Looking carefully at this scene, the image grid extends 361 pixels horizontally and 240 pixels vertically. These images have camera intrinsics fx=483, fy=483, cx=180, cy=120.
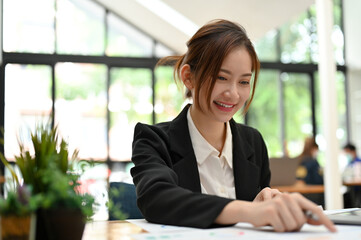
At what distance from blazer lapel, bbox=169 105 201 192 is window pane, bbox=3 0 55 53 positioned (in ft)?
24.9

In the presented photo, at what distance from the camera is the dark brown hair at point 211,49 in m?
1.35

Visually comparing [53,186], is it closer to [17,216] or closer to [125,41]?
[17,216]

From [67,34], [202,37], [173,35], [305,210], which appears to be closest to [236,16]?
[173,35]

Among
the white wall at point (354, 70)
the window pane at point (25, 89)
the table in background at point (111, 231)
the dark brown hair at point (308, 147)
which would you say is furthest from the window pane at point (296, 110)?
the table in background at point (111, 231)

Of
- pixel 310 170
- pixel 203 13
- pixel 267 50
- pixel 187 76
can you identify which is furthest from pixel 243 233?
pixel 267 50

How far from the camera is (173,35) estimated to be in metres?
8.63

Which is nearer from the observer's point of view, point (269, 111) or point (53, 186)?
point (53, 186)

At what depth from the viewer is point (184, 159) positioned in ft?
4.70

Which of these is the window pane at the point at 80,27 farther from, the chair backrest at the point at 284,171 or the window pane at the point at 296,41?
the chair backrest at the point at 284,171

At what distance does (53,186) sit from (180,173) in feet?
2.29

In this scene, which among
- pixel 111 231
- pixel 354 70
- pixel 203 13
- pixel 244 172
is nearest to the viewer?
pixel 111 231

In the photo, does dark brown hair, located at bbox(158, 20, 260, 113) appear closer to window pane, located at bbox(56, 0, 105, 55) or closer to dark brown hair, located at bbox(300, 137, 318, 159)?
dark brown hair, located at bbox(300, 137, 318, 159)

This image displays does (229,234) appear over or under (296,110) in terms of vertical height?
under

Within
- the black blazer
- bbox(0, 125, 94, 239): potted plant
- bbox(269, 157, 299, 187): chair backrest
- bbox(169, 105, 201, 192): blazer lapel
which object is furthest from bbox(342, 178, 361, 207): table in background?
bbox(0, 125, 94, 239): potted plant
